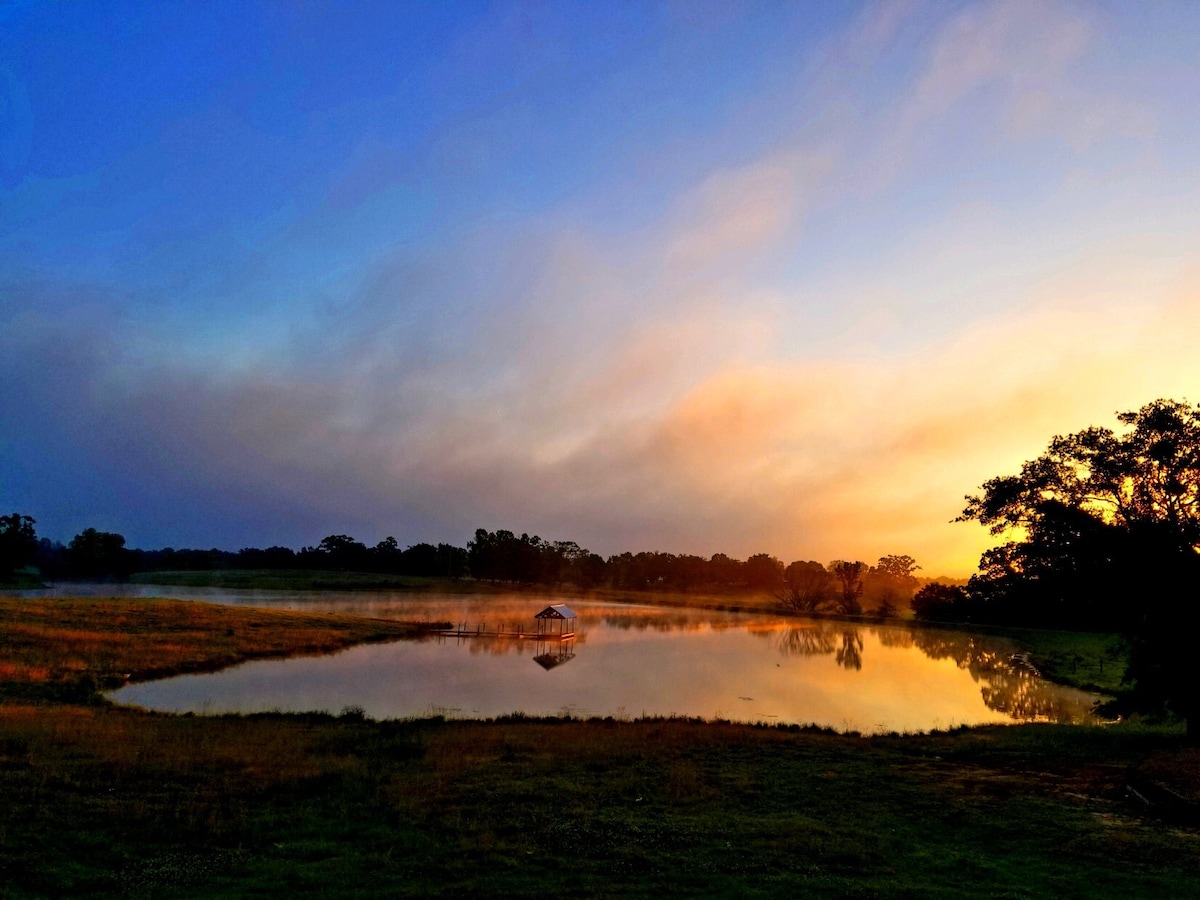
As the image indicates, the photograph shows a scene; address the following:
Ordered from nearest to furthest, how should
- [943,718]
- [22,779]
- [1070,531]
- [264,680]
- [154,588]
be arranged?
[22,779] < [1070,531] < [943,718] < [264,680] < [154,588]

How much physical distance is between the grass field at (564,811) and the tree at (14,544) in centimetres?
11573

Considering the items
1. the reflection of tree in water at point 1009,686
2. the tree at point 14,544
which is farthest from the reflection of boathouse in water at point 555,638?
the tree at point 14,544

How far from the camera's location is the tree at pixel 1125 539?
22.2m

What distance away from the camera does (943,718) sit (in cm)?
3406

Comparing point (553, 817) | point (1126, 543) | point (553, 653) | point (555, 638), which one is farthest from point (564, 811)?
point (555, 638)

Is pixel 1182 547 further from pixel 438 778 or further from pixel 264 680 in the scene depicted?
pixel 264 680

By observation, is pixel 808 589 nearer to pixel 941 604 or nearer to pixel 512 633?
pixel 941 604

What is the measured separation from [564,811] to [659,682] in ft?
96.8

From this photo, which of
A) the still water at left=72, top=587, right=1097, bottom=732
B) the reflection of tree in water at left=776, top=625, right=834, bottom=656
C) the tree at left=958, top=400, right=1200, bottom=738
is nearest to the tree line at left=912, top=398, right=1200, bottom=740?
the tree at left=958, top=400, right=1200, bottom=738

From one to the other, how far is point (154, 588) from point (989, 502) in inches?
5266

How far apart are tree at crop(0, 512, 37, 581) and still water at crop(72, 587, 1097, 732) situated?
93325mm

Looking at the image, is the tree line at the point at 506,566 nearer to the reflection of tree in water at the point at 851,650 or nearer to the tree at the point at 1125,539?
the reflection of tree in water at the point at 851,650

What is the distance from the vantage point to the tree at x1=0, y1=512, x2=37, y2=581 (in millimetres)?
113000

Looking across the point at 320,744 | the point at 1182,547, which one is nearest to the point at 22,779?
the point at 320,744
